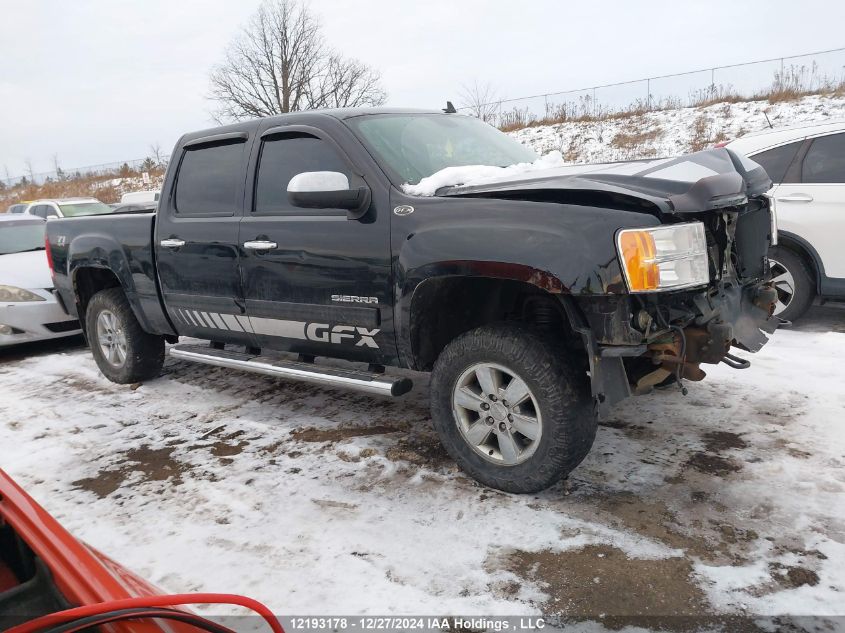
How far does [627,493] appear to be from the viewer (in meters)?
3.05

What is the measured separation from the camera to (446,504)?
304 cm

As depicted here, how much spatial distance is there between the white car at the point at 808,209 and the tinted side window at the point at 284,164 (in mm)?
3815

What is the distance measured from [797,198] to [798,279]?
720 millimetres

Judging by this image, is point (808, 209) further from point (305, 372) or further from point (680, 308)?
point (305, 372)

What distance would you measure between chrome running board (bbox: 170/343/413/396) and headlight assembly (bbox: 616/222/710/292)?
1.33 m

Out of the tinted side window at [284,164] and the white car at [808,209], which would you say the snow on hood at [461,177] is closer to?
the tinted side window at [284,164]

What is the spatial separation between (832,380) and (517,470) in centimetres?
272

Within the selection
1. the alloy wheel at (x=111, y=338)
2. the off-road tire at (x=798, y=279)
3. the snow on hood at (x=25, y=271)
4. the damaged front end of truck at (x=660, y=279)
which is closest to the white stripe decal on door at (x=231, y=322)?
the alloy wheel at (x=111, y=338)

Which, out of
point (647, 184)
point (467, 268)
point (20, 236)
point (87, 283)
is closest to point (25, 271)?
point (20, 236)

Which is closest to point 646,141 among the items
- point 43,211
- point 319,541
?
point 43,211

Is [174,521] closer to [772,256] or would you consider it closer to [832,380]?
[832,380]

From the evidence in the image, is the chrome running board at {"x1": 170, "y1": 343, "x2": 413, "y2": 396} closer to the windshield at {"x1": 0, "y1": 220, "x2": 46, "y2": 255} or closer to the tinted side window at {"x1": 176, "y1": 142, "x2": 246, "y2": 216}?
the tinted side window at {"x1": 176, "y1": 142, "x2": 246, "y2": 216}

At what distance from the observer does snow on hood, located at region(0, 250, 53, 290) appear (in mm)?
6500

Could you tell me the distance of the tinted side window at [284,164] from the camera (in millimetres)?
3752
